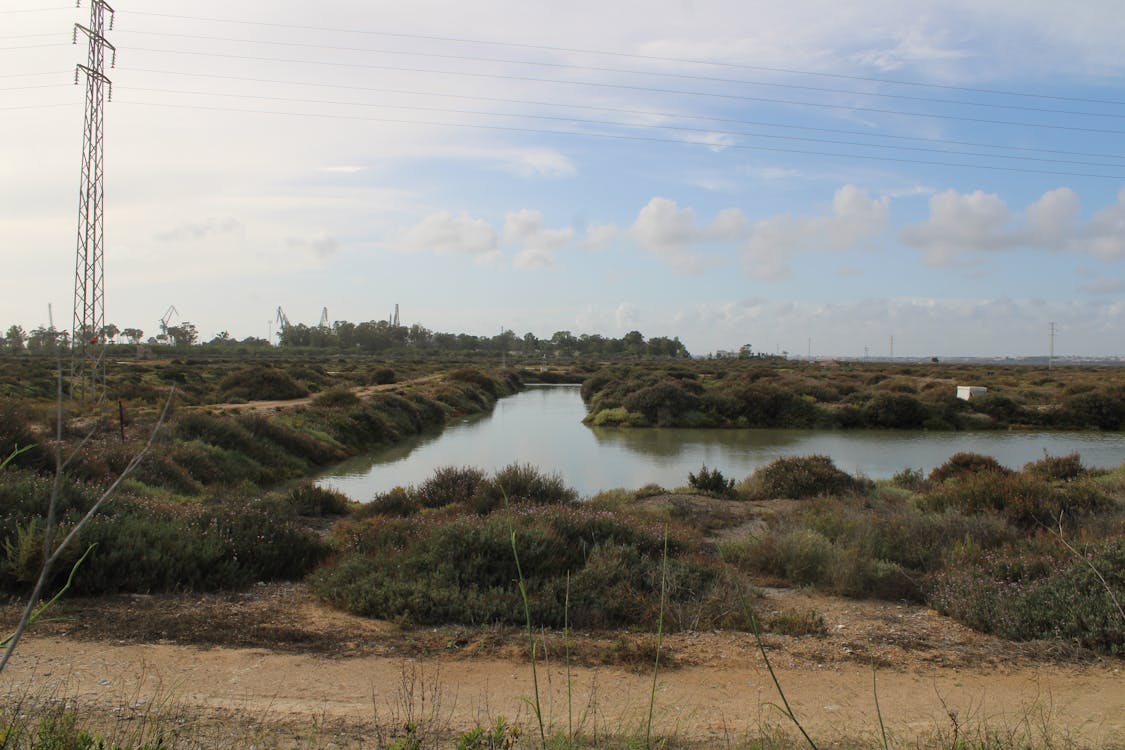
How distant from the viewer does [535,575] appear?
27.9 feet

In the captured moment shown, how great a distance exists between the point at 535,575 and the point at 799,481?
1057cm

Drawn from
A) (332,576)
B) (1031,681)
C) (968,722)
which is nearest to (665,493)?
(332,576)

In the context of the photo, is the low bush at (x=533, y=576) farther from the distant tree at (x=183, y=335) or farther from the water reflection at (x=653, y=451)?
the distant tree at (x=183, y=335)

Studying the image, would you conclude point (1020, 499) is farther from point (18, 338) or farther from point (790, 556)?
point (18, 338)

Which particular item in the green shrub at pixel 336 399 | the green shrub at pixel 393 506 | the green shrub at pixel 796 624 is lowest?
the green shrub at pixel 393 506

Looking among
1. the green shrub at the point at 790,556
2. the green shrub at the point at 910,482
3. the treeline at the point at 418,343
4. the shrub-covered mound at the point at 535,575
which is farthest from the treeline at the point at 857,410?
the treeline at the point at 418,343

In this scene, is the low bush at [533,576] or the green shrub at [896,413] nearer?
the low bush at [533,576]

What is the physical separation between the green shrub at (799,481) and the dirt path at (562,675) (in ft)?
A: 30.9

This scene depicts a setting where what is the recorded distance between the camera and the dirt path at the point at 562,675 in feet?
16.8

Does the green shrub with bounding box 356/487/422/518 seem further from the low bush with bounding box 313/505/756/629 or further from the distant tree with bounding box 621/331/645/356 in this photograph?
the distant tree with bounding box 621/331/645/356

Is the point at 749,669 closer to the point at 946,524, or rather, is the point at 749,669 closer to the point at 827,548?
the point at 827,548

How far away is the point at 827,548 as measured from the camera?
991 cm

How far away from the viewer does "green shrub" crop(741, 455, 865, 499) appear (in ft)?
56.3

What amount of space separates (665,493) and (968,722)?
11953 mm
